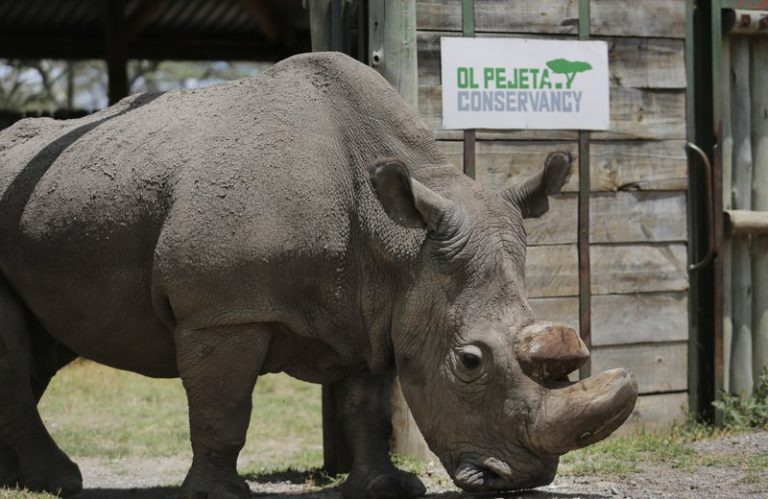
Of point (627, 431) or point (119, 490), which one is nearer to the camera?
point (119, 490)

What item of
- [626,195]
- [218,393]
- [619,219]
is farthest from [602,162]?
→ [218,393]

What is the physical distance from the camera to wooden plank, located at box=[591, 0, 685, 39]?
8.78 m

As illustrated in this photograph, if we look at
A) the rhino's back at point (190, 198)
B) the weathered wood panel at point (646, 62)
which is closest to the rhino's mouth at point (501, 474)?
the rhino's back at point (190, 198)

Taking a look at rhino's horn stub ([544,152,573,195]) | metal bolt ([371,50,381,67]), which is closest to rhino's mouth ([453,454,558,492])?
rhino's horn stub ([544,152,573,195])

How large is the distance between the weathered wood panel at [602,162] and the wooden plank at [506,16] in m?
0.77

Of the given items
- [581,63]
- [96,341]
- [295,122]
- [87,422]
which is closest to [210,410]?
[96,341]

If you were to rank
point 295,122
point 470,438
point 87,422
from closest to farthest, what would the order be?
1. point 470,438
2. point 295,122
3. point 87,422

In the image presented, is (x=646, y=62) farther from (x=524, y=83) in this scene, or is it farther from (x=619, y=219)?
(x=619, y=219)

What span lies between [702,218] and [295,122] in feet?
11.8

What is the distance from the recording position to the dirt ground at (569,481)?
22.4 ft

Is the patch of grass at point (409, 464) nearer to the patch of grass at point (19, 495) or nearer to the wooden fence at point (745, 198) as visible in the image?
the patch of grass at point (19, 495)

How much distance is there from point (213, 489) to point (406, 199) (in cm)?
180

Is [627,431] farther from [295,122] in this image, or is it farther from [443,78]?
[295,122]

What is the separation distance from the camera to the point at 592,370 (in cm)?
869
